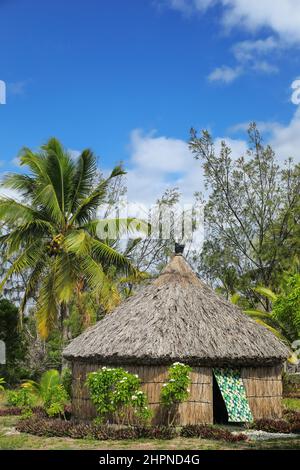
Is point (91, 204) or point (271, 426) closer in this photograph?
point (271, 426)

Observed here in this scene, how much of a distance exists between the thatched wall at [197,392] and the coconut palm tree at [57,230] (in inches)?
164

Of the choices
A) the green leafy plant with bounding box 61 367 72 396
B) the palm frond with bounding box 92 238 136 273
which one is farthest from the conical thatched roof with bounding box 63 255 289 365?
the palm frond with bounding box 92 238 136 273

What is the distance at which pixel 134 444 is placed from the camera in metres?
12.0

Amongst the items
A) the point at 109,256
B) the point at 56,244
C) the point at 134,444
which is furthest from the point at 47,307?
the point at 134,444

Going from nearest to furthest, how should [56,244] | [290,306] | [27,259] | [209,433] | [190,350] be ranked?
[209,433] → [190,350] → [27,259] → [56,244] → [290,306]

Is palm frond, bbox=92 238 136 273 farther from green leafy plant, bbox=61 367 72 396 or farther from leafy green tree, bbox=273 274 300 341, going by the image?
leafy green tree, bbox=273 274 300 341

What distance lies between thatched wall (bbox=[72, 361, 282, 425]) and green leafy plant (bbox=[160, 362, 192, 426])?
1.80 ft

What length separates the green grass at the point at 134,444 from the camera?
38.0 ft

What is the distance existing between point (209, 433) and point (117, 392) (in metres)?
2.18

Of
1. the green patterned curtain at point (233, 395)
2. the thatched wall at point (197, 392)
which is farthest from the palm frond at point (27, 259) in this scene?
the green patterned curtain at point (233, 395)

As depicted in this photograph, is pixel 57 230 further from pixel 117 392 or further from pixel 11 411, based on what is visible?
pixel 117 392

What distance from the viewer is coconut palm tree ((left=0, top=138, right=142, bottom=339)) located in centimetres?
A: 2006

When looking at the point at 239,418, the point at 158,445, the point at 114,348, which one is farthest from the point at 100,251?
the point at 158,445

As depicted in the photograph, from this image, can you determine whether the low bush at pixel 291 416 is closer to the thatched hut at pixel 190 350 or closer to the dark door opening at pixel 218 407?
the thatched hut at pixel 190 350
